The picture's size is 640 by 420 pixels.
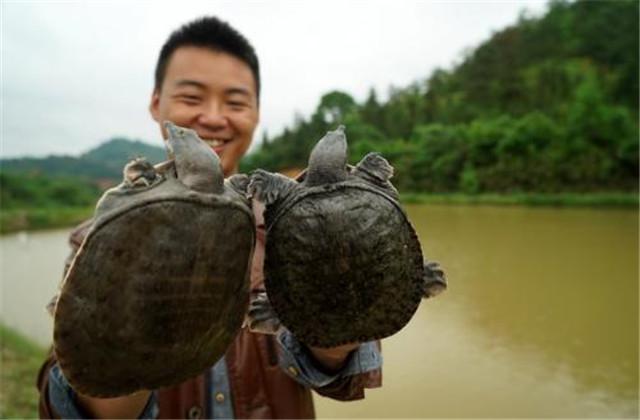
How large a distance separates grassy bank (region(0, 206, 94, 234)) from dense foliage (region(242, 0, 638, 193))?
10435 millimetres

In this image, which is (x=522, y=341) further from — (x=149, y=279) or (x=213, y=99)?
(x=149, y=279)

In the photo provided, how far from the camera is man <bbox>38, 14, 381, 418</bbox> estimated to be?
60.9 inches

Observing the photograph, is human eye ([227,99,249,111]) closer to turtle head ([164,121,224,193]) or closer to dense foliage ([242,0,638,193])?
turtle head ([164,121,224,193])

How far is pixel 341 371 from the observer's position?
1587 millimetres

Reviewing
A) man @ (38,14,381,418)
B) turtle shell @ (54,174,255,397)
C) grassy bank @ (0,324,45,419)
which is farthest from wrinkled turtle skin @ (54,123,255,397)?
grassy bank @ (0,324,45,419)

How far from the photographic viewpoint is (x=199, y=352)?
1100 mm

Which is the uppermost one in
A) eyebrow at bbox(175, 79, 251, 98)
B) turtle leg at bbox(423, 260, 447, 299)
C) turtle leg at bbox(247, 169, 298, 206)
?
eyebrow at bbox(175, 79, 251, 98)

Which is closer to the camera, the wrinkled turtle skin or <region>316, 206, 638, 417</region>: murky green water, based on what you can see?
the wrinkled turtle skin

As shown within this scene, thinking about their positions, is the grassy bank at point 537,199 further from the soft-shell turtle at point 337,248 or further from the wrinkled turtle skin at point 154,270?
the wrinkled turtle skin at point 154,270

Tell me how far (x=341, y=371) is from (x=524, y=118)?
26417mm

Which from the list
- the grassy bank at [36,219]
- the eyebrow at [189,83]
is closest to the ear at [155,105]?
the eyebrow at [189,83]

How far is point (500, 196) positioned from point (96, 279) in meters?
21.0

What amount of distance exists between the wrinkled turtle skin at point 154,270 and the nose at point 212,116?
947mm

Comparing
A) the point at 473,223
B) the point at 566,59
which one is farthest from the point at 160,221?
the point at 566,59
